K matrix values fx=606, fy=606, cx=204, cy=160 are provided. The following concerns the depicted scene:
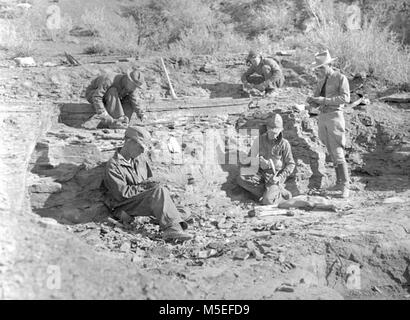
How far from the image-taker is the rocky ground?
4.54m

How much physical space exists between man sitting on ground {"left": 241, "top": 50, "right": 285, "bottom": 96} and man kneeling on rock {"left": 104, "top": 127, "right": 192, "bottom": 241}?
4.28 m

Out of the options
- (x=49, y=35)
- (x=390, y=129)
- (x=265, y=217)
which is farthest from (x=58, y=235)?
(x=49, y=35)

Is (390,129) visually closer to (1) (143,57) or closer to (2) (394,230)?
(2) (394,230)

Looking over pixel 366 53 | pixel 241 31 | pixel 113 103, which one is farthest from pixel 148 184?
pixel 241 31

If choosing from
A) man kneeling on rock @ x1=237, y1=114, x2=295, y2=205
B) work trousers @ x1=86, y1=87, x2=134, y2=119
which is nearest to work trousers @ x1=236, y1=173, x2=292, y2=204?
man kneeling on rock @ x1=237, y1=114, x2=295, y2=205

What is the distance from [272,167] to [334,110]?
3.67ft

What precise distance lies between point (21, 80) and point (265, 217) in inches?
203

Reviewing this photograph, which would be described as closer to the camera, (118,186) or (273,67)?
(118,186)

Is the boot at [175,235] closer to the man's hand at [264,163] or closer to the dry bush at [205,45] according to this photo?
the man's hand at [264,163]

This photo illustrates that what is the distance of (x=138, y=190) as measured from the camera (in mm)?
6637

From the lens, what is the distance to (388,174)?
874 cm

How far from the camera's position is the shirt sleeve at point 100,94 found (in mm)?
8414

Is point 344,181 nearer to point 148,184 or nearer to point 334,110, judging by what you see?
point 334,110
